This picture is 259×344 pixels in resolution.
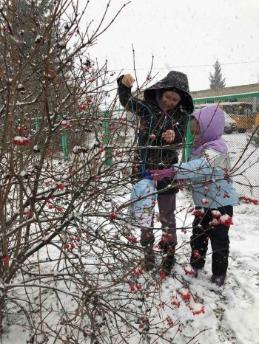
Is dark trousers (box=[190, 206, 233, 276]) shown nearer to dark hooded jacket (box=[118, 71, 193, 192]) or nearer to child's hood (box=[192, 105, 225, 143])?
dark hooded jacket (box=[118, 71, 193, 192])

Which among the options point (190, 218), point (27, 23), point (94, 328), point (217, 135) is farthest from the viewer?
point (190, 218)

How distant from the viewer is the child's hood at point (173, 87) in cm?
338

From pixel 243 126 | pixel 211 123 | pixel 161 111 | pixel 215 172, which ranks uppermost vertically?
pixel 161 111

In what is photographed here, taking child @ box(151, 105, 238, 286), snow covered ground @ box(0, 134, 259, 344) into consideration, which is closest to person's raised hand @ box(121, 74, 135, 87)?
child @ box(151, 105, 238, 286)

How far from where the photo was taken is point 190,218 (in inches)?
230

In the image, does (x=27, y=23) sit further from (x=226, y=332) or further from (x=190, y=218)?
(x=190, y=218)

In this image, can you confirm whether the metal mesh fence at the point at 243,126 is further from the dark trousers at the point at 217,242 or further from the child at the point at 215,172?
the child at the point at 215,172

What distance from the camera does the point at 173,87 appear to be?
11.1 ft

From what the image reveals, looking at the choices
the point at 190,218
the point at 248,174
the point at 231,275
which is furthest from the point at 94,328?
the point at 248,174

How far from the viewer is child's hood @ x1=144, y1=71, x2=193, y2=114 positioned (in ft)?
11.1

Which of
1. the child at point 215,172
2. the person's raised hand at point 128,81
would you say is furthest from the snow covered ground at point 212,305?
the person's raised hand at point 128,81

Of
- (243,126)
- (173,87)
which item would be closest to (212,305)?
(173,87)

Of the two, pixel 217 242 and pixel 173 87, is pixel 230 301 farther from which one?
pixel 173 87

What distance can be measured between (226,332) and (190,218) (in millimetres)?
2787
